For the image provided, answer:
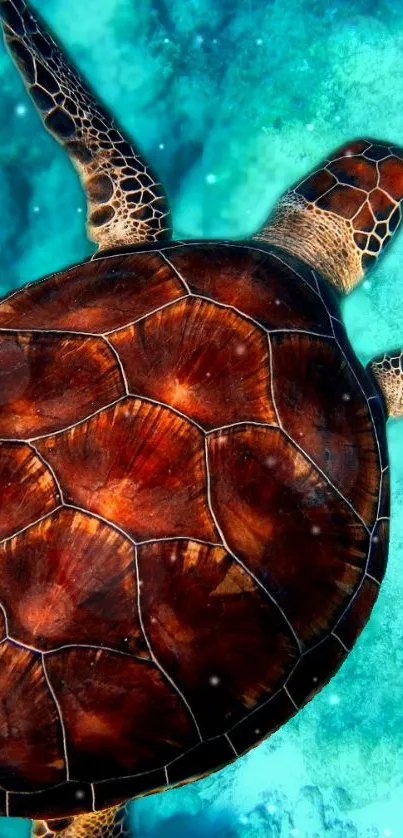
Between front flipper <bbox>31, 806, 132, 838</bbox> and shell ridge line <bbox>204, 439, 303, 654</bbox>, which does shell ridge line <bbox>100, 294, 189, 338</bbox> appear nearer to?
shell ridge line <bbox>204, 439, 303, 654</bbox>

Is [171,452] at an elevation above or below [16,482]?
below

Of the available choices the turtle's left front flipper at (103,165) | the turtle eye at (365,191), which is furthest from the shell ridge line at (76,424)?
the turtle eye at (365,191)

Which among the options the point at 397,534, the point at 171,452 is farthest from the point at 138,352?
the point at 397,534

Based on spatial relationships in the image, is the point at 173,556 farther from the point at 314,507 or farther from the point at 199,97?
the point at 199,97

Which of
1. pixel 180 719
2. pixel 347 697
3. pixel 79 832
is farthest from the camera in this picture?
pixel 347 697

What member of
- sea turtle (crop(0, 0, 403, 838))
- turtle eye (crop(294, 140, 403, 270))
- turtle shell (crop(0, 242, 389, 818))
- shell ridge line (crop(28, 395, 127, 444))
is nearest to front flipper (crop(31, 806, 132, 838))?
sea turtle (crop(0, 0, 403, 838))

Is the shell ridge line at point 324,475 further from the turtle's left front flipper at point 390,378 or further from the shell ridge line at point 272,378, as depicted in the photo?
the turtle's left front flipper at point 390,378

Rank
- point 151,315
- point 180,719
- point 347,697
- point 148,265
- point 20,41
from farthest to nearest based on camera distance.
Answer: point 347,697, point 20,41, point 148,265, point 151,315, point 180,719
